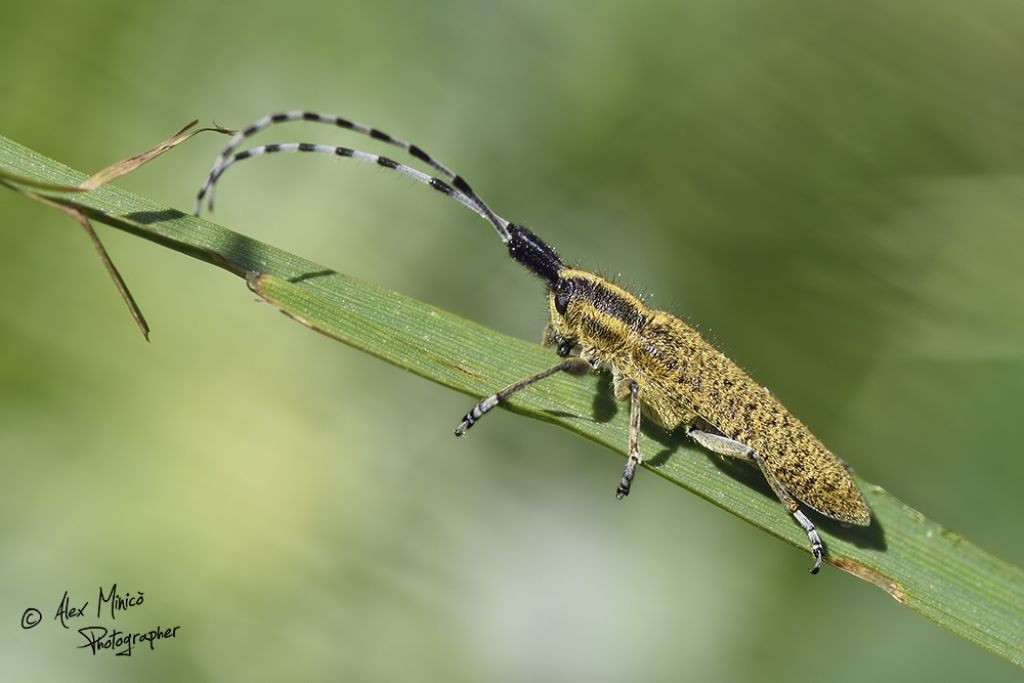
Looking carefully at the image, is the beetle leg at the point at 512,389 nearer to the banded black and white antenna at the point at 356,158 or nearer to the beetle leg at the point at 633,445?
the beetle leg at the point at 633,445

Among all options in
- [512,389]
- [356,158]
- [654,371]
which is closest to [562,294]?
[654,371]

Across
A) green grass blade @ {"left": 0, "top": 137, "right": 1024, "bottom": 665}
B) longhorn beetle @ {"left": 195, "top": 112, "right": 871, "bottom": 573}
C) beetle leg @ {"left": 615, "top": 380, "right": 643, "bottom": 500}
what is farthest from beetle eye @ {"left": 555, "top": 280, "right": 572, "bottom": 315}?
beetle leg @ {"left": 615, "top": 380, "right": 643, "bottom": 500}

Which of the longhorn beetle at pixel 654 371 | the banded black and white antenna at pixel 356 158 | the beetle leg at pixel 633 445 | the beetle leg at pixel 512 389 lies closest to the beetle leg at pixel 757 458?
the longhorn beetle at pixel 654 371

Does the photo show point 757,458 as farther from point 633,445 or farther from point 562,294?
point 562,294

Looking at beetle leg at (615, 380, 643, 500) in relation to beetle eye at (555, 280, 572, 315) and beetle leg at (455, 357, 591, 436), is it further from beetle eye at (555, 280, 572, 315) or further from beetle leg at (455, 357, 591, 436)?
beetle eye at (555, 280, 572, 315)

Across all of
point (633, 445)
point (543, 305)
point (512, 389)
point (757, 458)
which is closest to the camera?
point (512, 389)

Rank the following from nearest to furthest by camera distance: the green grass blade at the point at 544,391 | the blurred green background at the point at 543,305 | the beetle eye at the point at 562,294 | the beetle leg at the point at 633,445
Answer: the green grass blade at the point at 544,391 < the blurred green background at the point at 543,305 < the beetle leg at the point at 633,445 < the beetle eye at the point at 562,294

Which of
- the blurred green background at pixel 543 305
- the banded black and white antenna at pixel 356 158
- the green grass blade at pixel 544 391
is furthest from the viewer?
the banded black and white antenna at pixel 356 158
